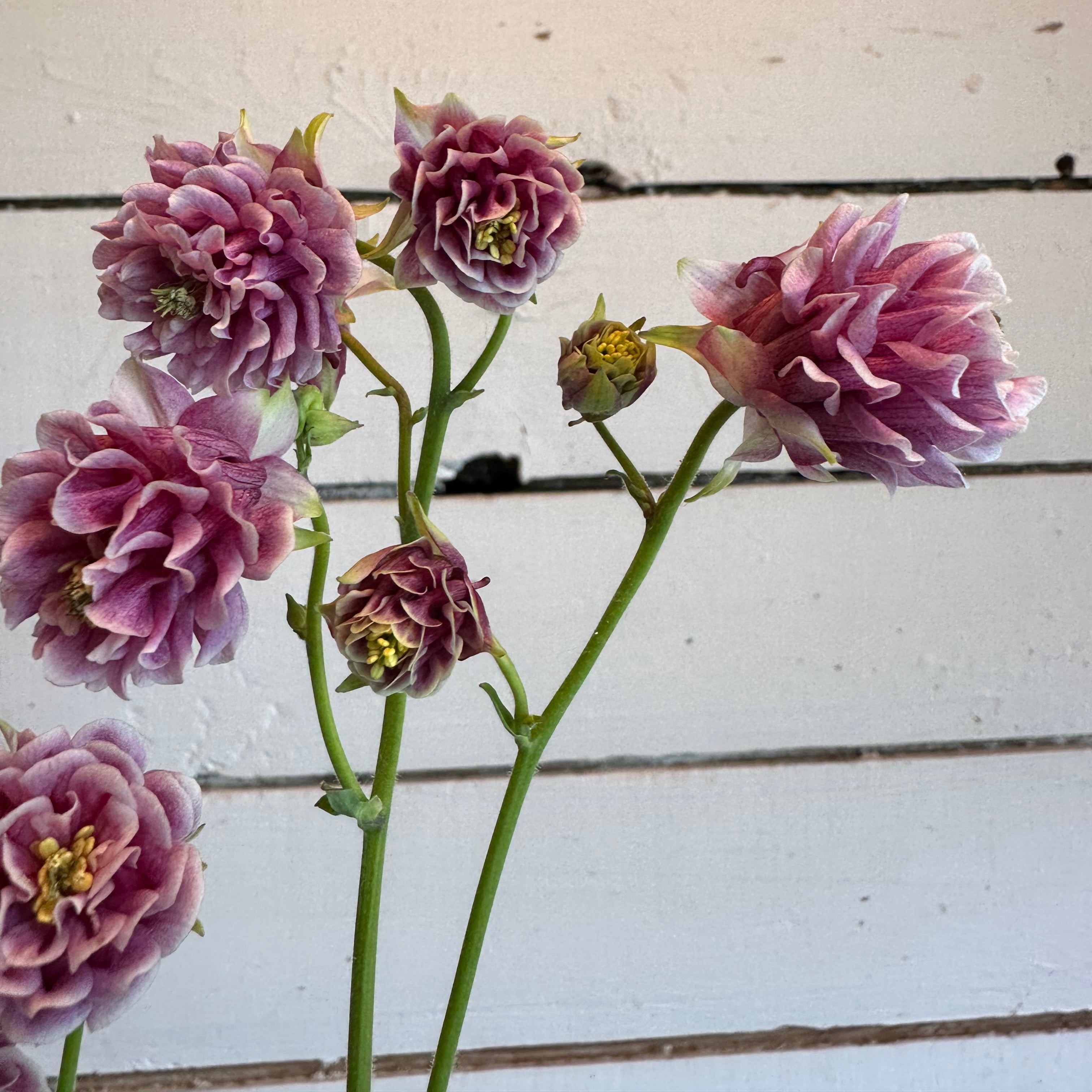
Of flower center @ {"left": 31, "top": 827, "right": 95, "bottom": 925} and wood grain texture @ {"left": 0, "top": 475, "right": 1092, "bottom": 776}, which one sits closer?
flower center @ {"left": 31, "top": 827, "right": 95, "bottom": 925}

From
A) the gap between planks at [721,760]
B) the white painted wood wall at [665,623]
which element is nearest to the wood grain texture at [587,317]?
the white painted wood wall at [665,623]

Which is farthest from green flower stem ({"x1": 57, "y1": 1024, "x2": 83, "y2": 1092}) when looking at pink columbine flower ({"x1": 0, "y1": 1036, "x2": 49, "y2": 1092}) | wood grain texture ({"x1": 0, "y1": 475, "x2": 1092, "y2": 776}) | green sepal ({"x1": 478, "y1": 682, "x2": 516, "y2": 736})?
wood grain texture ({"x1": 0, "y1": 475, "x2": 1092, "y2": 776})

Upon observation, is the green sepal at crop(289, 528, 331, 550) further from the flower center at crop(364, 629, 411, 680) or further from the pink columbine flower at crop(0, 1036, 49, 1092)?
the pink columbine flower at crop(0, 1036, 49, 1092)

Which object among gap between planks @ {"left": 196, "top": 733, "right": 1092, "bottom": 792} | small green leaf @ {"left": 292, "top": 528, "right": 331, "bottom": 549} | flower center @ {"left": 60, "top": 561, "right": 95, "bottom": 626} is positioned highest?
small green leaf @ {"left": 292, "top": 528, "right": 331, "bottom": 549}

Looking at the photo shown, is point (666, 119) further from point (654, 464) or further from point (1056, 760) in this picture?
point (1056, 760)

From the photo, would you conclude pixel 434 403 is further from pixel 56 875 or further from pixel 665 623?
pixel 665 623

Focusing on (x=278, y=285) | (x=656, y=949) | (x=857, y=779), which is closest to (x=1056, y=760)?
(x=857, y=779)

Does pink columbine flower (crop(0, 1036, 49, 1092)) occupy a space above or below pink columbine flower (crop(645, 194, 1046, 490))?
below

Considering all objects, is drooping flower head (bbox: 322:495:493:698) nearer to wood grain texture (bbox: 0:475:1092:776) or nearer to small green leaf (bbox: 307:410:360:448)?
small green leaf (bbox: 307:410:360:448)
